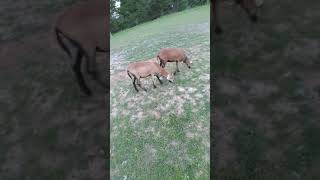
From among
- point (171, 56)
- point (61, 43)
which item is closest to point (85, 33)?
point (61, 43)

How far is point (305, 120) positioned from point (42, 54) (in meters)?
2.24

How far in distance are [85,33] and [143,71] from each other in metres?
1.83

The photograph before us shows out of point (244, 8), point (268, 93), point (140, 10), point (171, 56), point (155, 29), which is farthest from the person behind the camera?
point (140, 10)

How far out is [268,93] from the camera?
335cm

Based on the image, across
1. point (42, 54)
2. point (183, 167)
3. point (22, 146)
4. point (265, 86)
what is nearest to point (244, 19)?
point (265, 86)

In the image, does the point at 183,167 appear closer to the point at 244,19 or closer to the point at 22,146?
the point at 22,146

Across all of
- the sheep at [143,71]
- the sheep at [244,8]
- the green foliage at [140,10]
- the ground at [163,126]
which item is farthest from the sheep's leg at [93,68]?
the green foliage at [140,10]

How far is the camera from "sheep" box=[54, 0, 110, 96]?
2.85 m

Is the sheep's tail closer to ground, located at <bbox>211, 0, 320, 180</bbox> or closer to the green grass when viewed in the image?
ground, located at <bbox>211, 0, 320, 180</bbox>

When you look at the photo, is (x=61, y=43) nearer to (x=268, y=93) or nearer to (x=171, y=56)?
(x=268, y=93)

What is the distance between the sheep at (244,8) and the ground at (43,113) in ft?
3.74

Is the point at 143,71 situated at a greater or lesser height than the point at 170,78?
greater

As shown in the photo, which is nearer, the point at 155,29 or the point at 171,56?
the point at 171,56

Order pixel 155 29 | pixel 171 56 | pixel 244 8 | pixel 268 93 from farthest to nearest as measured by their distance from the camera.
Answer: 1. pixel 155 29
2. pixel 171 56
3. pixel 244 8
4. pixel 268 93
